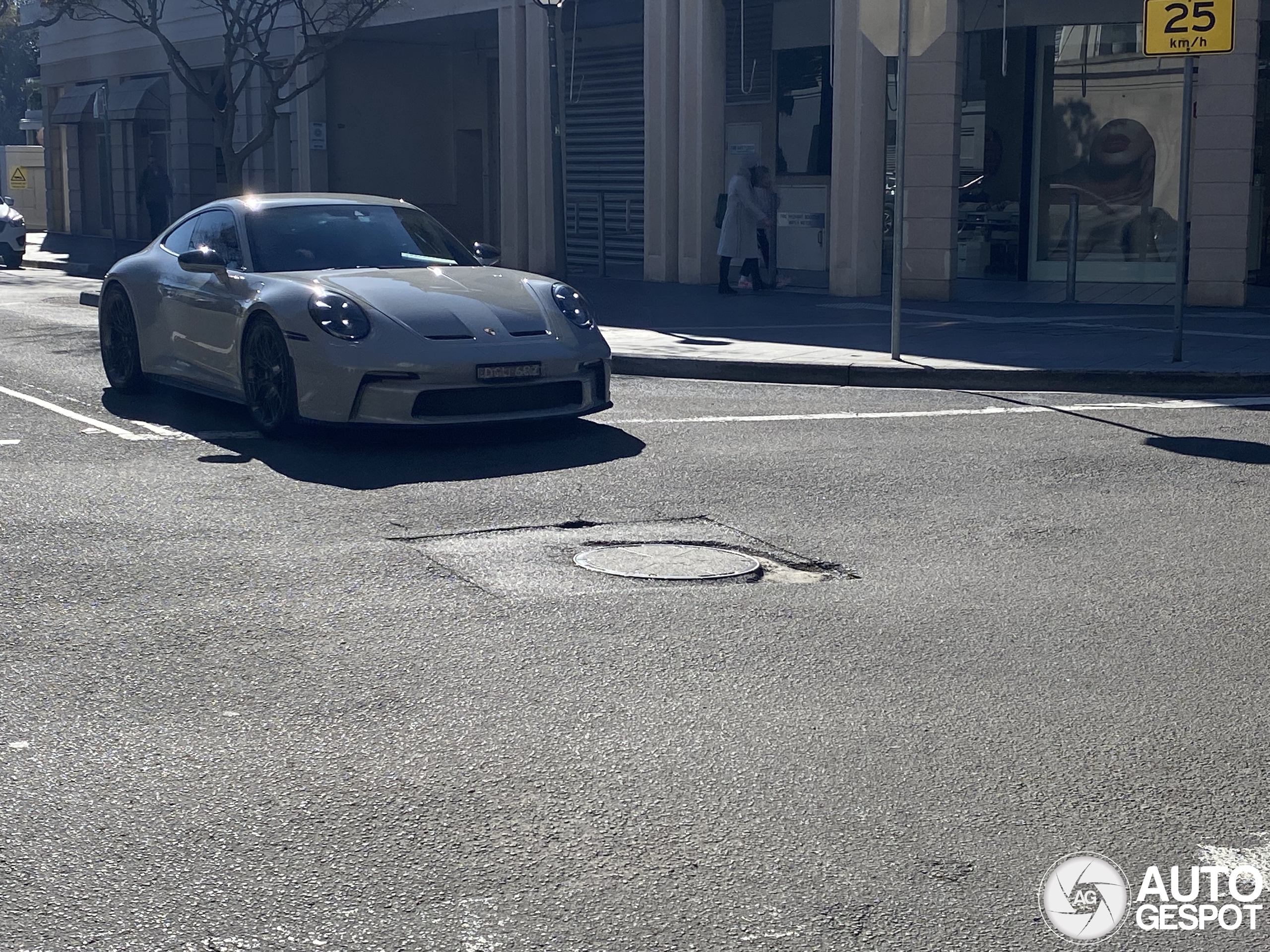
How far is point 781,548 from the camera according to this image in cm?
662

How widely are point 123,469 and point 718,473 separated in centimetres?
298

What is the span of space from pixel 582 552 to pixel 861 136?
15161 mm

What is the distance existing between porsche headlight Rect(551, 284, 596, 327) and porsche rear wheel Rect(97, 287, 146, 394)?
9.93ft

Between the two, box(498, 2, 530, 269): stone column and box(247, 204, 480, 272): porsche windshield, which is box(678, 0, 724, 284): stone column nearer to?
box(498, 2, 530, 269): stone column

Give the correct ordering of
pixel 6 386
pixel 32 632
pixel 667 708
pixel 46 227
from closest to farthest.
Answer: pixel 667 708
pixel 32 632
pixel 6 386
pixel 46 227

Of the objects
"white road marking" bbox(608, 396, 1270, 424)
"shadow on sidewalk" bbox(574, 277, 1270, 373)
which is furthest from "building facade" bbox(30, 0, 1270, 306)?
"white road marking" bbox(608, 396, 1270, 424)

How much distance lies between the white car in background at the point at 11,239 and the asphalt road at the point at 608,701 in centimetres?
2399

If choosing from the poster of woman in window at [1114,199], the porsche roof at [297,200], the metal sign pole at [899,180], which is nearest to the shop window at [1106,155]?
the poster of woman in window at [1114,199]

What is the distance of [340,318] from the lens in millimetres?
8914

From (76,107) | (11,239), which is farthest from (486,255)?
(76,107)

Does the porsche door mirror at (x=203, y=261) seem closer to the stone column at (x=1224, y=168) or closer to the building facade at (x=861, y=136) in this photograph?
the building facade at (x=861, y=136)

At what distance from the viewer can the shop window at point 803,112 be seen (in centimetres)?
2309

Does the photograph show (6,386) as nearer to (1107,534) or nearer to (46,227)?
(1107,534)

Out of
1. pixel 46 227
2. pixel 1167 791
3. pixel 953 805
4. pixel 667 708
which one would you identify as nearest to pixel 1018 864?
pixel 953 805
